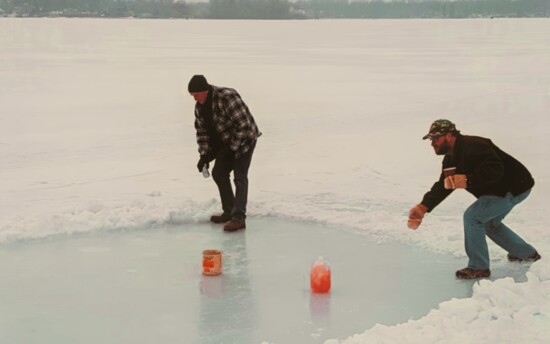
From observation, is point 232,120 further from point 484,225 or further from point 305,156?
point 305,156

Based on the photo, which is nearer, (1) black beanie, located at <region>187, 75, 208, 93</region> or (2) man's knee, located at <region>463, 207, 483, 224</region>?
(2) man's knee, located at <region>463, 207, 483, 224</region>

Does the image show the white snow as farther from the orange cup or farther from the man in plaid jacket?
the orange cup

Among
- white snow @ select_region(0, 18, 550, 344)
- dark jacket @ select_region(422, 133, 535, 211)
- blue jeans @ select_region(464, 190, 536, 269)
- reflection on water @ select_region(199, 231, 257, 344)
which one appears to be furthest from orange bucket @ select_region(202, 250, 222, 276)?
blue jeans @ select_region(464, 190, 536, 269)

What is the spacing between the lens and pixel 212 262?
18.4ft

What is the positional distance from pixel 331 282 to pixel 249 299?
64 cm

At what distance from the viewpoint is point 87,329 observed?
464 cm

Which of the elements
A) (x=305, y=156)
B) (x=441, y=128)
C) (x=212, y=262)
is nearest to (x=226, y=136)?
(x=212, y=262)

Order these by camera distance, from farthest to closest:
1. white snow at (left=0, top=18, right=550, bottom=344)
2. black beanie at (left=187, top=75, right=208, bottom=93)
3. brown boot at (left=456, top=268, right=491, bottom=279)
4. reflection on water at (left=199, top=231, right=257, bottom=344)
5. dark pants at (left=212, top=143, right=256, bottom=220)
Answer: dark pants at (left=212, top=143, right=256, bottom=220)
black beanie at (left=187, top=75, right=208, bottom=93)
white snow at (left=0, top=18, right=550, bottom=344)
brown boot at (left=456, top=268, right=491, bottom=279)
reflection on water at (left=199, top=231, right=257, bottom=344)

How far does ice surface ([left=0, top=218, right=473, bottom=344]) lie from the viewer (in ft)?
15.3

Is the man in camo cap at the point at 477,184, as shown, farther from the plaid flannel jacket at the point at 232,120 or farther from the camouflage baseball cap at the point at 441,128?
the plaid flannel jacket at the point at 232,120

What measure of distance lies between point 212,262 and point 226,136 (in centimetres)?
142

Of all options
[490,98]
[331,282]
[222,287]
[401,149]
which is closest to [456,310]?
[331,282]

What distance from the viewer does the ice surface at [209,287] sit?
4.65m

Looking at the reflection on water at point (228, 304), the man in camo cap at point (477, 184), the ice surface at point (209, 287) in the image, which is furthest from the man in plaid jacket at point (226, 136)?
the man in camo cap at point (477, 184)
